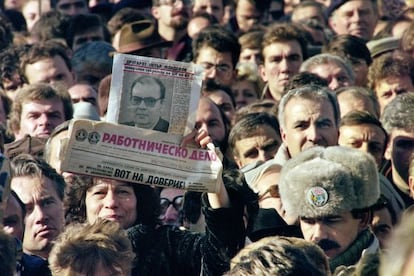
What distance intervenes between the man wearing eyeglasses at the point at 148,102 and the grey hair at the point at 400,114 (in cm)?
333

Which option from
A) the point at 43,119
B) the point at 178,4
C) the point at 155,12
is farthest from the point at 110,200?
the point at 155,12

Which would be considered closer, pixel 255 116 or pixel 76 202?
pixel 76 202

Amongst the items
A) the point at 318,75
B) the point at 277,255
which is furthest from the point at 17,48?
the point at 277,255

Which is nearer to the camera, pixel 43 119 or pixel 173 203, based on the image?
pixel 173 203

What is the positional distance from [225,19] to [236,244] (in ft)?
32.4

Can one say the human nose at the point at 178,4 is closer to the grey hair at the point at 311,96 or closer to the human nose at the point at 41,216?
the grey hair at the point at 311,96

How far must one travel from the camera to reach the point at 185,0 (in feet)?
44.4

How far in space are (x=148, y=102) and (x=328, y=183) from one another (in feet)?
4.01

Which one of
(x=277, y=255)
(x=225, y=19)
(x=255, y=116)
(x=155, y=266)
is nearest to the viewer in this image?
(x=277, y=255)

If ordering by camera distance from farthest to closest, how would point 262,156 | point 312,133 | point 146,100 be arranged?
1. point 262,156
2. point 312,133
3. point 146,100

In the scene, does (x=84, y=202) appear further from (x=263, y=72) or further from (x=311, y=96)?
(x=263, y=72)

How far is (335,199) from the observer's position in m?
6.40

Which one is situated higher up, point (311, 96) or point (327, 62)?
point (327, 62)

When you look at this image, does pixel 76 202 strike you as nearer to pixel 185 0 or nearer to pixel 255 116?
pixel 255 116
